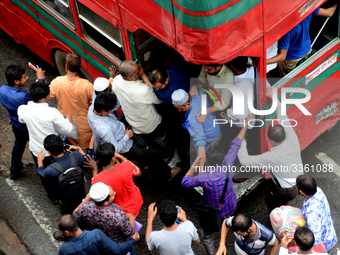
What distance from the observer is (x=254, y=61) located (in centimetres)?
417

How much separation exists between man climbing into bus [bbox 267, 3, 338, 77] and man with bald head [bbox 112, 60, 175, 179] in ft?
5.01

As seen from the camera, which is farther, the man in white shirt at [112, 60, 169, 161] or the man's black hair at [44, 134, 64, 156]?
the man in white shirt at [112, 60, 169, 161]

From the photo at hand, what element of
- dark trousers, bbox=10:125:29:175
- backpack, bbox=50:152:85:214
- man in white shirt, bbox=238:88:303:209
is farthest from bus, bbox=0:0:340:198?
backpack, bbox=50:152:85:214

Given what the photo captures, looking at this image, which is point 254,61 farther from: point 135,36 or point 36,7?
point 36,7

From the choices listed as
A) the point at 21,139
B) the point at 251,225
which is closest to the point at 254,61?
the point at 251,225

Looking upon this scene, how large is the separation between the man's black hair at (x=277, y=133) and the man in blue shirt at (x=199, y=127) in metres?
0.74

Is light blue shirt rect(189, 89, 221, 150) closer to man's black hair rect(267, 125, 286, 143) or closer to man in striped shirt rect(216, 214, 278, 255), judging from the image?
man's black hair rect(267, 125, 286, 143)

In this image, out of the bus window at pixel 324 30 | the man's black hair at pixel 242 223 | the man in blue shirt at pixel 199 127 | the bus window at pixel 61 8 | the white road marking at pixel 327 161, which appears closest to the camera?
the man's black hair at pixel 242 223

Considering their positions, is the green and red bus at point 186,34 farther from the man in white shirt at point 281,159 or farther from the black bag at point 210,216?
the black bag at point 210,216

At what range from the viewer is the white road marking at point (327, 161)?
5457 mm

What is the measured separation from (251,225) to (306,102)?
206 centimetres

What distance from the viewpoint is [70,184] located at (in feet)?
13.4

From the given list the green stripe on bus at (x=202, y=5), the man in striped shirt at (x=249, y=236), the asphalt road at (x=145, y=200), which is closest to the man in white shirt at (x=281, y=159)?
the asphalt road at (x=145, y=200)

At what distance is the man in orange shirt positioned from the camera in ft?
16.1
